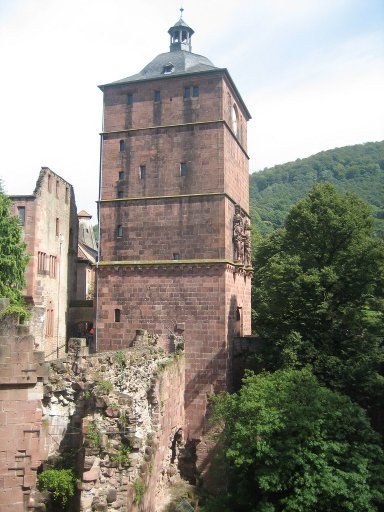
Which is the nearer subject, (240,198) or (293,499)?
(293,499)

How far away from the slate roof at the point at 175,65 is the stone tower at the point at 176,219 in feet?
0.27

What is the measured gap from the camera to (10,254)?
25766 mm

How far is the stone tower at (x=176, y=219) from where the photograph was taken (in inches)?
923

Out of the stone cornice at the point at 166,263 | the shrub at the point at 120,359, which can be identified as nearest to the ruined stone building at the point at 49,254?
the stone cornice at the point at 166,263

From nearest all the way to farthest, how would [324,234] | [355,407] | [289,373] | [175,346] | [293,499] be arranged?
[293,499] < [355,407] < [289,373] < [175,346] < [324,234]

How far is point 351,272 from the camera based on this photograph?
22.8 m

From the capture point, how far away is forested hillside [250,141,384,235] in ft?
267

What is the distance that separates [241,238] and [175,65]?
31.3ft

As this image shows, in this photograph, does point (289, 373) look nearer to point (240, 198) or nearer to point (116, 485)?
point (116, 485)

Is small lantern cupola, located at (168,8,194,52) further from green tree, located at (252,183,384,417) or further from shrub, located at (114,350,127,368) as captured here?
shrub, located at (114,350,127,368)

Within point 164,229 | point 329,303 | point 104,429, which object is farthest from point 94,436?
point 164,229

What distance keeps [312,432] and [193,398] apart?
832cm

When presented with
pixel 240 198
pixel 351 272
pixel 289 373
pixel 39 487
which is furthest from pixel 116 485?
pixel 240 198

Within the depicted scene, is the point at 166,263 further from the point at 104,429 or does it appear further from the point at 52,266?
the point at 104,429
